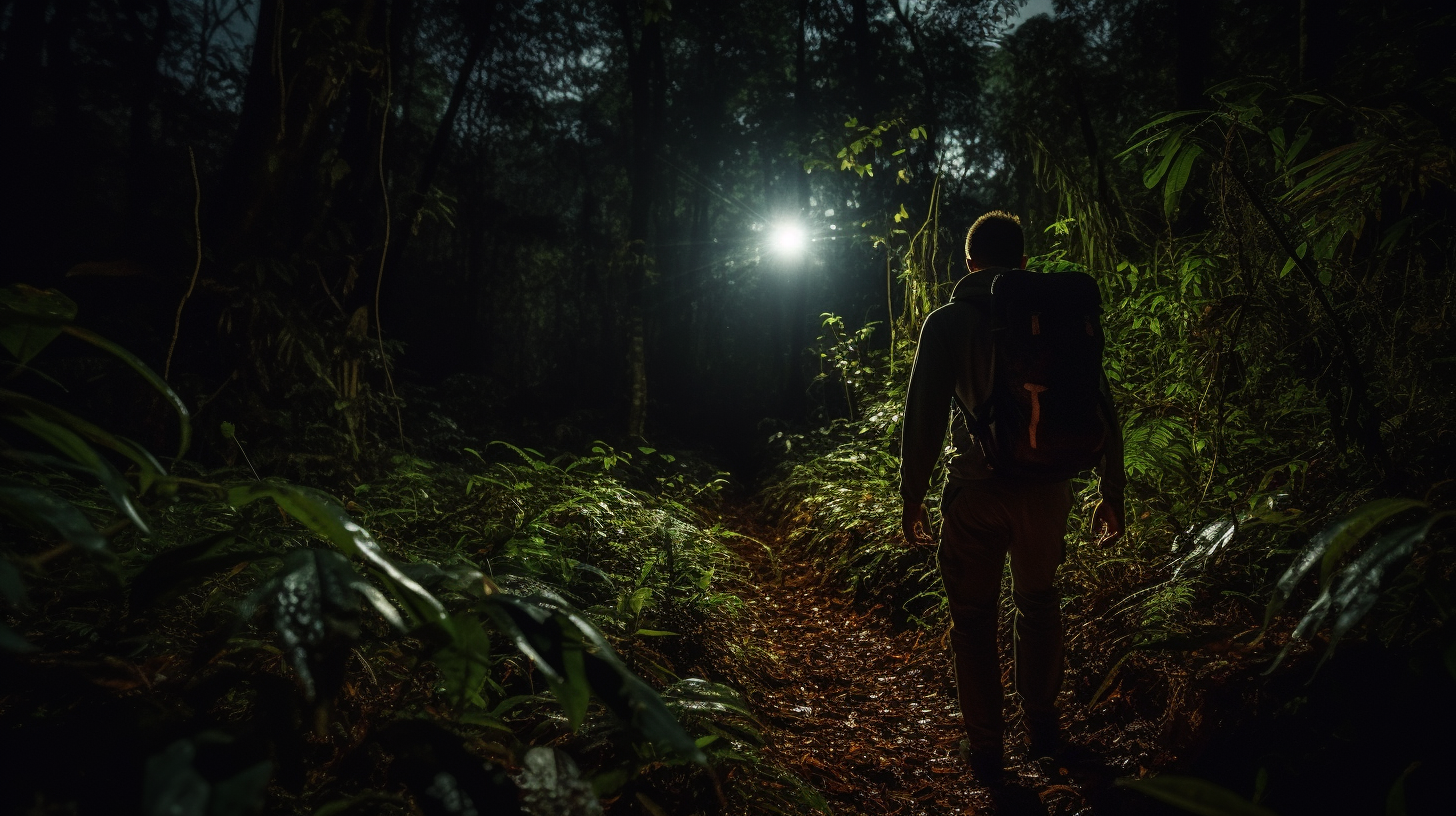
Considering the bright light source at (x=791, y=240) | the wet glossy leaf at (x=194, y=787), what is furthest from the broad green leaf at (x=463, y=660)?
the bright light source at (x=791, y=240)

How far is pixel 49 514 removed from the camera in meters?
0.72

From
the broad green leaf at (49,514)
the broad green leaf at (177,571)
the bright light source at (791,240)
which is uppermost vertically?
the bright light source at (791,240)

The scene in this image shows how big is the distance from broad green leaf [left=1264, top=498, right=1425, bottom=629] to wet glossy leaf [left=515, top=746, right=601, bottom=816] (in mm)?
944

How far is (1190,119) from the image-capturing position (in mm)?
4578

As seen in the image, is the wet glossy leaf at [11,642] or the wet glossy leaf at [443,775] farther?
the wet glossy leaf at [443,775]

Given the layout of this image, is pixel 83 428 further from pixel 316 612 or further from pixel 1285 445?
pixel 1285 445

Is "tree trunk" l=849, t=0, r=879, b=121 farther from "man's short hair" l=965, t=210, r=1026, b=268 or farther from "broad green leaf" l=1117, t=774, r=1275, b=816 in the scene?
"broad green leaf" l=1117, t=774, r=1275, b=816

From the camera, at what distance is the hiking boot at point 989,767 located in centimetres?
235

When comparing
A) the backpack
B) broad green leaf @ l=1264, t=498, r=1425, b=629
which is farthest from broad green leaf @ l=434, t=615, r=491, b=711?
the backpack

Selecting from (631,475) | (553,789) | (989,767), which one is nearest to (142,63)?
(631,475)

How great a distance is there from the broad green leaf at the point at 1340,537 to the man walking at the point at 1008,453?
1261 mm

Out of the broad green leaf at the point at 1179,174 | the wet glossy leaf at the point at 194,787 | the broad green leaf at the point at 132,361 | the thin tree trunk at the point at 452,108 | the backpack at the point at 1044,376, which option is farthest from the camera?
the thin tree trunk at the point at 452,108

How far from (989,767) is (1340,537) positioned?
6.03 feet

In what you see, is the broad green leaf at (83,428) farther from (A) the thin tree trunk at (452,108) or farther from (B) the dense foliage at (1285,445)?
(A) the thin tree trunk at (452,108)
